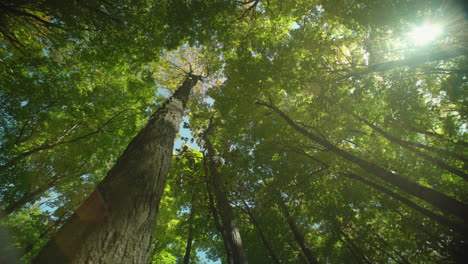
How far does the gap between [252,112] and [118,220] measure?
23.8ft

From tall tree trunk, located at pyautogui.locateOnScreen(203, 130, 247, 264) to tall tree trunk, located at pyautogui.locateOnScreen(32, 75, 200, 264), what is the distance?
15.0 feet

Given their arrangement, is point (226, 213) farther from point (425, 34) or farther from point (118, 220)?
point (425, 34)

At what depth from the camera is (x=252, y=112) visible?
847 centimetres

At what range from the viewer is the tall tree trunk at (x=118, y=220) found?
4.55 ft

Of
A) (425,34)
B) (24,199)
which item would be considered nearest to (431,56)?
(425,34)

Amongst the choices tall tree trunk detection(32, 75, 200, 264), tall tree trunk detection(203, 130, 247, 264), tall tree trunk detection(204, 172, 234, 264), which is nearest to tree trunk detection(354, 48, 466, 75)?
tall tree trunk detection(203, 130, 247, 264)

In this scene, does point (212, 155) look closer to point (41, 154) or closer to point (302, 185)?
point (302, 185)

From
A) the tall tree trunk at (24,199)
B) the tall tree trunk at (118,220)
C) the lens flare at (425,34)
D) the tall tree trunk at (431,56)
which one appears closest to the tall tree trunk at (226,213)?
the tall tree trunk at (118,220)

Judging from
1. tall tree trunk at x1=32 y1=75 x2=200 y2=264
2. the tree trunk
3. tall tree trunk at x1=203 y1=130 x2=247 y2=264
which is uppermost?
the tree trunk

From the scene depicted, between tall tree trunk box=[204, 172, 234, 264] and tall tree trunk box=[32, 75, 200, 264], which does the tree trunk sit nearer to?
tall tree trunk box=[32, 75, 200, 264]

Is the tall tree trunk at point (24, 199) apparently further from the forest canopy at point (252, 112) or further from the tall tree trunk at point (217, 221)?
the tall tree trunk at point (217, 221)

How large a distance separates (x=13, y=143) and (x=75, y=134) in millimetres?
2310

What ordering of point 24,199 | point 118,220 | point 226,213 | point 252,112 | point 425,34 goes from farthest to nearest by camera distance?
point 24,199 → point 252,112 → point 226,213 → point 425,34 → point 118,220

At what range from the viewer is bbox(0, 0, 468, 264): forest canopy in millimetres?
5164
